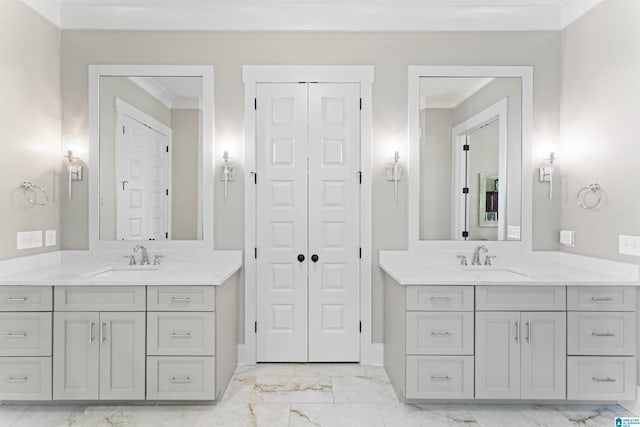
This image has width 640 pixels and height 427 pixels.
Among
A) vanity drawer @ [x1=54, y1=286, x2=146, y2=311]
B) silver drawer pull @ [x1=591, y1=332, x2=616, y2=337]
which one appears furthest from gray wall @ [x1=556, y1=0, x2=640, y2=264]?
vanity drawer @ [x1=54, y1=286, x2=146, y2=311]

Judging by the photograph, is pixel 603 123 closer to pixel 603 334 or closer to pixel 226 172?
pixel 603 334

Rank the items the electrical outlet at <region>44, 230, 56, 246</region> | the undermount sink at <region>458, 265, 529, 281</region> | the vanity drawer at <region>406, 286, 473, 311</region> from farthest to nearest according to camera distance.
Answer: the electrical outlet at <region>44, 230, 56, 246</region>, the undermount sink at <region>458, 265, 529, 281</region>, the vanity drawer at <region>406, 286, 473, 311</region>

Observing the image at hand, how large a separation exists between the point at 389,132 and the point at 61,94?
2.61m

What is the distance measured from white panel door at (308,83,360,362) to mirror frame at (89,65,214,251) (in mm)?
803

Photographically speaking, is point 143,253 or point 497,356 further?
point 143,253

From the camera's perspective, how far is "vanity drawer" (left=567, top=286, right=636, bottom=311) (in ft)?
8.52

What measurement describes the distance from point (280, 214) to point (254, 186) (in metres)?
0.30

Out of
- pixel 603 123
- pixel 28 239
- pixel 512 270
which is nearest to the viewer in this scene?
pixel 603 123

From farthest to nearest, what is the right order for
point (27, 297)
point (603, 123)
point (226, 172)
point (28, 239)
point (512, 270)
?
point (226, 172)
point (512, 270)
point (28, 239)
point (603, 123)
point (27, 297)

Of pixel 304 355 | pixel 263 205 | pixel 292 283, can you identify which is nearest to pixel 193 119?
pixel 263 205

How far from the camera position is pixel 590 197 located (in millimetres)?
3020

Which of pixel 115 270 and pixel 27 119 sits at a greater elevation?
pixel 27 119

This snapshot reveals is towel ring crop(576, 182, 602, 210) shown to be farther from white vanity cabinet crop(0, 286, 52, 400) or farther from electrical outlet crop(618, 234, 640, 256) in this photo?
white vanity cabinet crop(0, 286, 52, 400)

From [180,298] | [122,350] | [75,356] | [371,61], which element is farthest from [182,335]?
[371,61]
